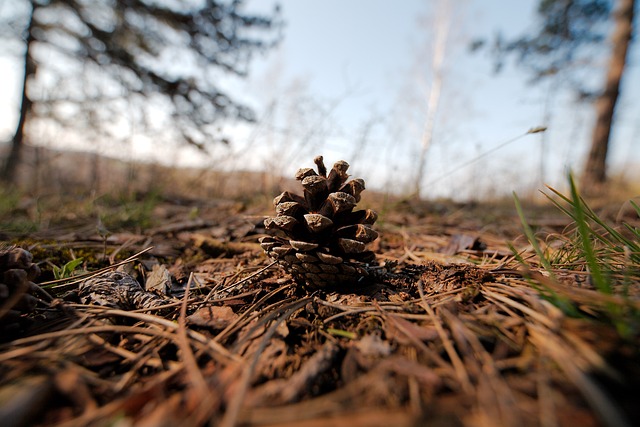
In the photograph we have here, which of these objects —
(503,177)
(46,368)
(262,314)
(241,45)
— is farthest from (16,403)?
(503,177)

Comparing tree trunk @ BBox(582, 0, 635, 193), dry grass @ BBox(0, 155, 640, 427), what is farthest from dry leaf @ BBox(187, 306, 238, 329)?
tree trunk @ BBox(582, 0, 635, 193)

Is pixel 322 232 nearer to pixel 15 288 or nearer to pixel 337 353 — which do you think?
pixel 337 353

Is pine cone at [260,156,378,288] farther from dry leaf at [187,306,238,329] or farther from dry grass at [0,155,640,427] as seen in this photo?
dry leaf at [187,306,238,329]

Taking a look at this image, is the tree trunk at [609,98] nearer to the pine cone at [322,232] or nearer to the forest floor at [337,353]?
the forest floor at [337,353]

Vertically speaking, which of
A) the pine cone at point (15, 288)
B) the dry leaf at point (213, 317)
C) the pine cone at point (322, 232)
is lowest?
the dry leaf at point (213, 317)

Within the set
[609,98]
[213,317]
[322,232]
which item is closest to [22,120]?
[213,317]

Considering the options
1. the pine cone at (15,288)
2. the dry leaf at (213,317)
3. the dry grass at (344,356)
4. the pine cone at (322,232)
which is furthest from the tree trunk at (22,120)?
the pine cone at (322,232)
